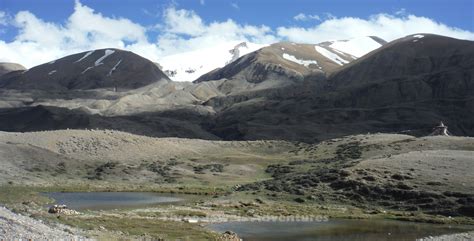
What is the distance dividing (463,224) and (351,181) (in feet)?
78.0

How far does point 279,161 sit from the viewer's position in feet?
574

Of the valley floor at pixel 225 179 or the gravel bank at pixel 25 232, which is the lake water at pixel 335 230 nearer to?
the valley floor at pixel 225 179

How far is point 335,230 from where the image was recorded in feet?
194

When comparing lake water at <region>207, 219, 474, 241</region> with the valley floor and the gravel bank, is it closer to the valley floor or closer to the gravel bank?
the valley floor

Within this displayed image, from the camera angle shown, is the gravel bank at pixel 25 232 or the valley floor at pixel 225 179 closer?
the gravel bank at pixel 25 232

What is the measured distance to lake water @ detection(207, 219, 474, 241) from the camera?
174ft

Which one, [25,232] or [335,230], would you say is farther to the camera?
[335,230]

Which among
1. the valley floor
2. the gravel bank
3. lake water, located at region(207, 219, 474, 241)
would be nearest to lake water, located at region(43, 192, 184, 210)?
the valley floor

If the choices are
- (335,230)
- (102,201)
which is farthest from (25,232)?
(102,201)

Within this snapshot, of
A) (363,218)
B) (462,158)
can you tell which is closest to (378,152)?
(462,158)

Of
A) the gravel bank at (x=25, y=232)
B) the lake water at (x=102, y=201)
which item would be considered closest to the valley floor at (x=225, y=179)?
the gravel bank at (x=25, y=232)

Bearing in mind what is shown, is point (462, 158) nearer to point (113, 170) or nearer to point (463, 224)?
point (463, 224)

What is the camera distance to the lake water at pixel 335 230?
53188mm

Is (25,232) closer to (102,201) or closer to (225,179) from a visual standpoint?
(102,201)
